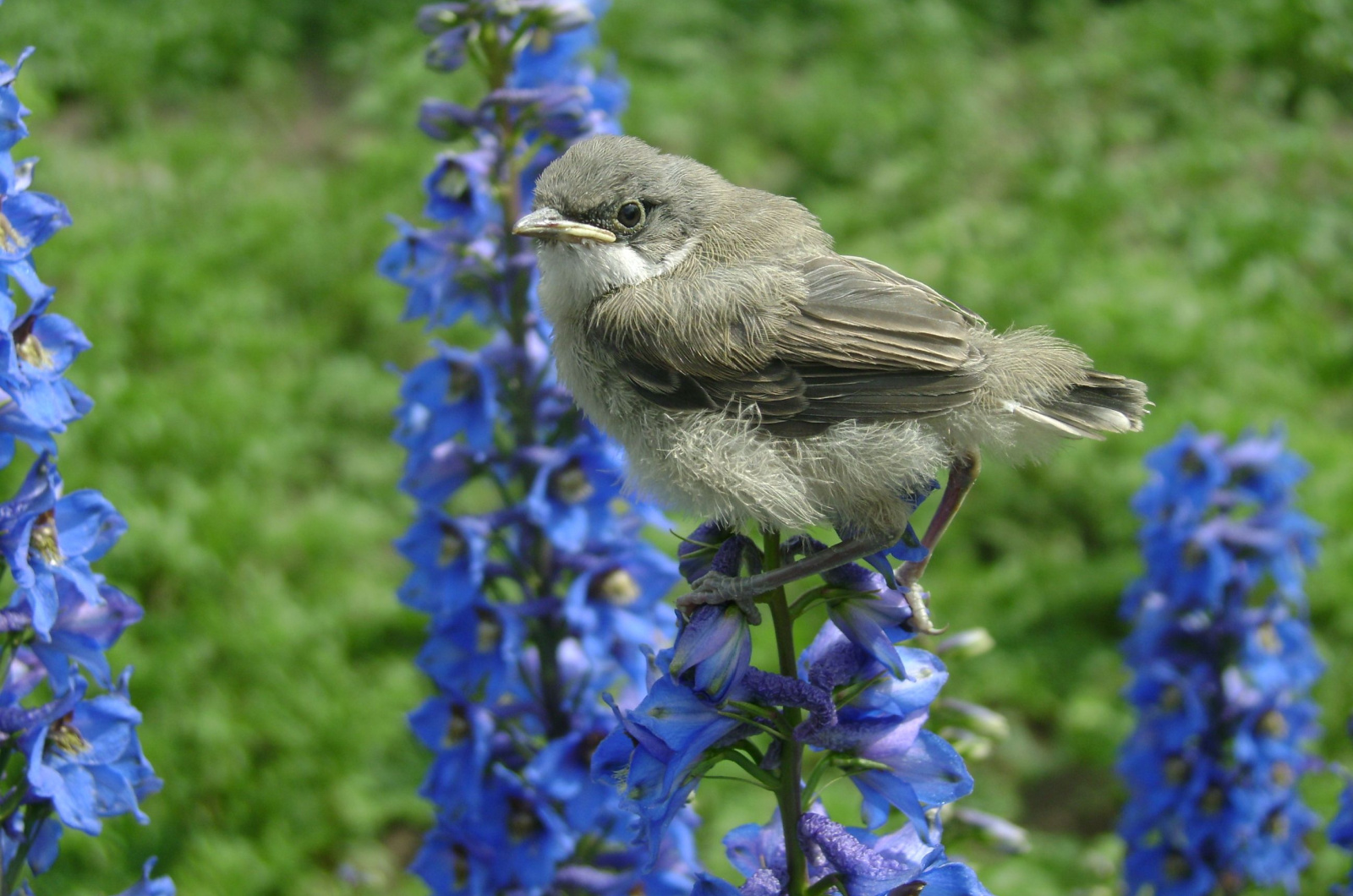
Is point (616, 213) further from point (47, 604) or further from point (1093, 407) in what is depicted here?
point (47, 604)

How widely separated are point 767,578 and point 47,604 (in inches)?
40.4

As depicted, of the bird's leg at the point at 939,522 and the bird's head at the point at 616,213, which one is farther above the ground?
the bird's head at the point at 616,213

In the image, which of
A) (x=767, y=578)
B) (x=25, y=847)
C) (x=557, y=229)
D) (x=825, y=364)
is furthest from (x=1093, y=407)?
(x=25, y=847)

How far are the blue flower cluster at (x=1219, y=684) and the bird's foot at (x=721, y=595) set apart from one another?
2.00 m

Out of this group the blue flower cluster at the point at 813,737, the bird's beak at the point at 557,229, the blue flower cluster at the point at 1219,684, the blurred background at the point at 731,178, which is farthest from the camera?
the blurred background at the point at 731,178

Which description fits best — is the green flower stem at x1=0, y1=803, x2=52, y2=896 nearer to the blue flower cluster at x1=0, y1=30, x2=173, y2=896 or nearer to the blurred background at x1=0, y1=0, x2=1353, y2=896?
the blue flower cluster at x1=0, y1=30, x2=173, y2=896

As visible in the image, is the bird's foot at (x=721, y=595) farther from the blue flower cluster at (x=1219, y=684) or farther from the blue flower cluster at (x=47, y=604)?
the blue flower cluster at (x=1219, y=684)

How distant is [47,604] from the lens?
1824 mm

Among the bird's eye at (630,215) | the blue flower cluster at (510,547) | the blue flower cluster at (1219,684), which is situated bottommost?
the blue flower cluster at (1219,684)

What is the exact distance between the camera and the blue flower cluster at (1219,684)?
3.38 m

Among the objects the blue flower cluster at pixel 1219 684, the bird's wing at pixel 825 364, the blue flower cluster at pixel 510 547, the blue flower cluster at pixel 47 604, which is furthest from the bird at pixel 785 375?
the blue flower cluster at pixel 1219 684

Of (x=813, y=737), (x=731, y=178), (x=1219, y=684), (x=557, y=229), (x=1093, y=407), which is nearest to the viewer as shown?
(x=813, y=737)

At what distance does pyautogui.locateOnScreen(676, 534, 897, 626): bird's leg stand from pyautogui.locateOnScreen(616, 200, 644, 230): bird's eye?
31.9 inches

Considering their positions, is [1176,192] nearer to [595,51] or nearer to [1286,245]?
[1286,245]
